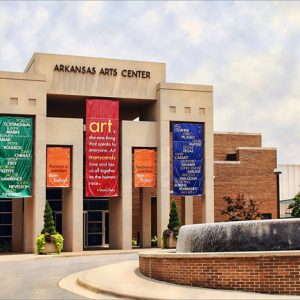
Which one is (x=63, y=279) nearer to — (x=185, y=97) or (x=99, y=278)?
(x=99, y=278)

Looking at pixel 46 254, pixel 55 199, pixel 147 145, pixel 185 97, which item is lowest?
pixel 46 254

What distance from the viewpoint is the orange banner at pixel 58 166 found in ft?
142

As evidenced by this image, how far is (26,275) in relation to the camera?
87.3ft

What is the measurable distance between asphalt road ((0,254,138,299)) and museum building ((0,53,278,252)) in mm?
6544

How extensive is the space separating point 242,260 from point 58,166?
26.7 meters

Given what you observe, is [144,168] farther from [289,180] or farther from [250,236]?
[289,180]

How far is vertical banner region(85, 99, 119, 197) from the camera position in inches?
1754

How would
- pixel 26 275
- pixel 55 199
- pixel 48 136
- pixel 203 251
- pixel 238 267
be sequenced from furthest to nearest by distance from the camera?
pixel 55 199 → pixel 48 136 → pixel 26 275 → pixel 203 251 → pixel 238 267

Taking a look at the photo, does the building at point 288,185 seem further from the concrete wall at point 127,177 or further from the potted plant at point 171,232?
the potted plant at point 171,232

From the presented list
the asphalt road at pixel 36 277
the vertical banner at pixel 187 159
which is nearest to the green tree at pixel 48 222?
the asphalt road at pixel 36 277

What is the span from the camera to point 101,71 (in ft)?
148

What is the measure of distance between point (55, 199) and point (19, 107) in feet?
35.1

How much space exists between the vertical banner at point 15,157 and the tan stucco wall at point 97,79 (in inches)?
125

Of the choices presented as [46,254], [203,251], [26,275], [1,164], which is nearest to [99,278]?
[203,251]
